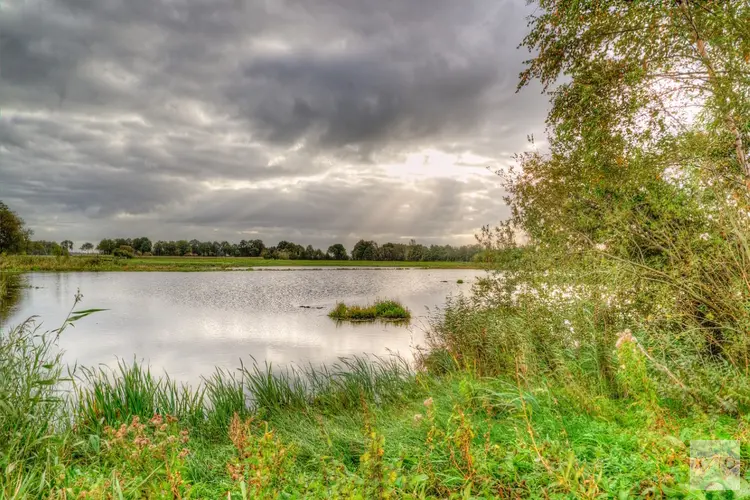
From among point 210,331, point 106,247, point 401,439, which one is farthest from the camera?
point 106,247

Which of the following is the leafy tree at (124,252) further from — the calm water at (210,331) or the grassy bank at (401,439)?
the grassy bank at (401,439)

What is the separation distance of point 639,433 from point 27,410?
5.30 meters

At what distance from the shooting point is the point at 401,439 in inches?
144

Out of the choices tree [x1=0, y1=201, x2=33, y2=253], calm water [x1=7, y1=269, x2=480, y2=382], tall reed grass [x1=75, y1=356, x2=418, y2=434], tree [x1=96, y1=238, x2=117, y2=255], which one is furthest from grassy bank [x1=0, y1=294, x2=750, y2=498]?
tree [x1=96, y1=238, x2=117, y2=255]

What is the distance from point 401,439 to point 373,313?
59.1 ft

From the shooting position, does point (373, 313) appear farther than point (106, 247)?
No

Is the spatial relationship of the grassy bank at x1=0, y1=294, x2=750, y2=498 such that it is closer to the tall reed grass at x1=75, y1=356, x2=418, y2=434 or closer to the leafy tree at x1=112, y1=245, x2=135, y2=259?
the tall reed grass at x1=75, y1=356, x2=418, y2=434

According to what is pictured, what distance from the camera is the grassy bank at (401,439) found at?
2.34 metres

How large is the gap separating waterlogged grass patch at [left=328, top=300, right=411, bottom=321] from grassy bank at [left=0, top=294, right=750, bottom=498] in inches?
555

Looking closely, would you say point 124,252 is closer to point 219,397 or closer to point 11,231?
point 11,231

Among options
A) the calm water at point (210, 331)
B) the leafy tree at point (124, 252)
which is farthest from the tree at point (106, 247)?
the calm water at point (210, 331)

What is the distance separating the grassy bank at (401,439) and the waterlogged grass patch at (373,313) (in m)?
14.1

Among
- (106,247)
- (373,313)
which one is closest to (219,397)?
(373,313)

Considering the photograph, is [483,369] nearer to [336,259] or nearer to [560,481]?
[560,481]
